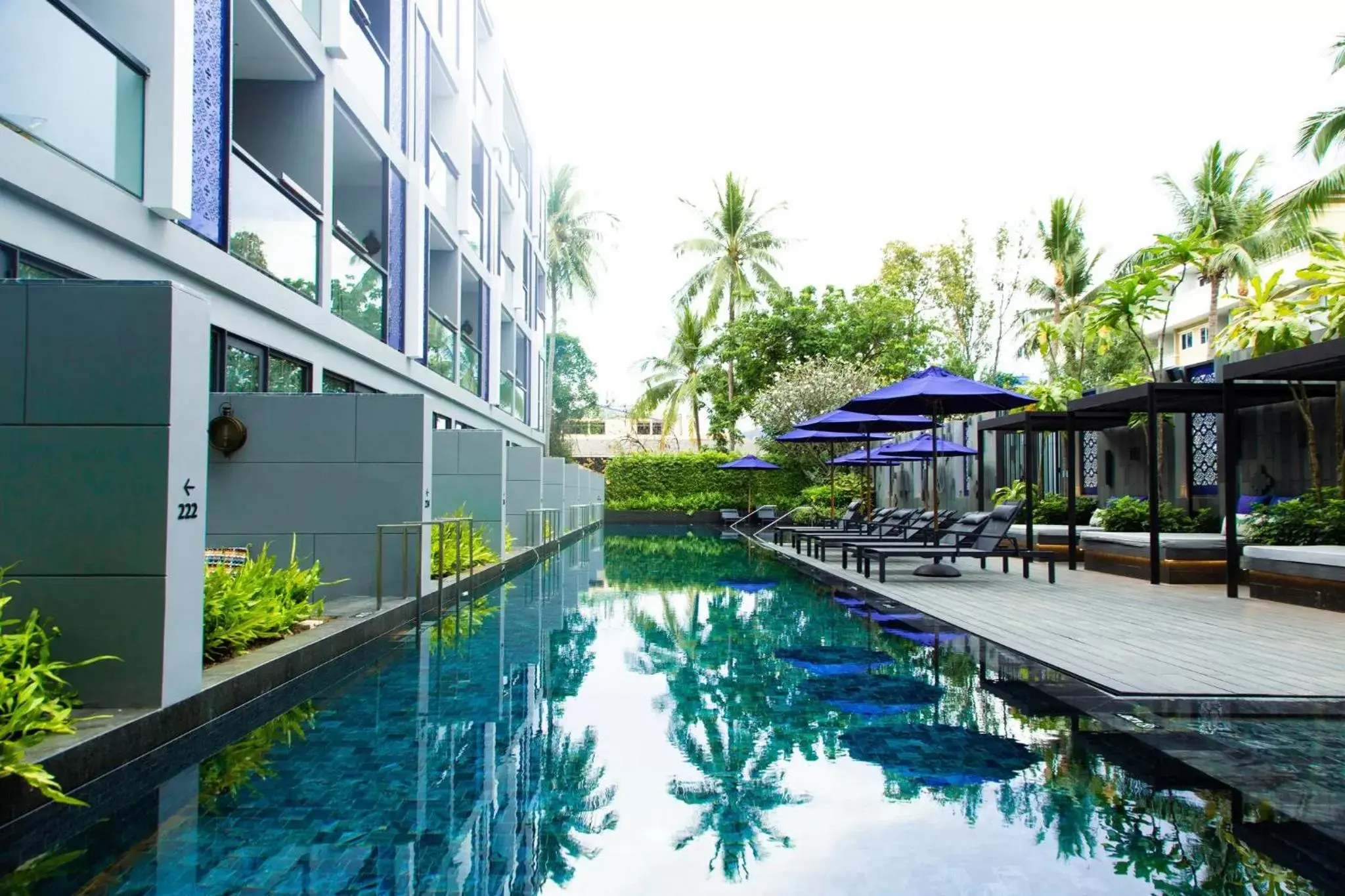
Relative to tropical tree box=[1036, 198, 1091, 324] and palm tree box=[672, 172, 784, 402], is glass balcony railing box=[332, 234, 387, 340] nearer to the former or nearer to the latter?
palm tree box=[672, 172, 784, 402]

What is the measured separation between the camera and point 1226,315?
39344 mm

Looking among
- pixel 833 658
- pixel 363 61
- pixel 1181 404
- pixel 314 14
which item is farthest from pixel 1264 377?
pixel 363 61

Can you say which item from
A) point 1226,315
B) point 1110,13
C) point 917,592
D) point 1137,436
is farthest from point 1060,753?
point 1226,315

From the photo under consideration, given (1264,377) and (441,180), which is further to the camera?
(441,180)

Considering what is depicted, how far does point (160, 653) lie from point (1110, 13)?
58.3 ft

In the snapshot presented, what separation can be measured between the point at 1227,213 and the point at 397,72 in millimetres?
29820

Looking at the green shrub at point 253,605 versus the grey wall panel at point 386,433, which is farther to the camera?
the grey wall panel at point 386,433

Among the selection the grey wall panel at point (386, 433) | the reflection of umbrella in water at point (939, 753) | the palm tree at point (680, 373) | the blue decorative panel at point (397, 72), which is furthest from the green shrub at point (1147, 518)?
the palm tree at point (680, 373)

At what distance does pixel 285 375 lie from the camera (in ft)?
35.3

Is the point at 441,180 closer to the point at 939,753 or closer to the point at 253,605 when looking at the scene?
the point at 253,605

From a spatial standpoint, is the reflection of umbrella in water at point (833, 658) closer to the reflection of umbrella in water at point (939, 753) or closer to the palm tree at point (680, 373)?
the reflection of umbrella in water at point (939, 753)

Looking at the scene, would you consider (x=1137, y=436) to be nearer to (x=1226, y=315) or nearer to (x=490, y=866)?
(x=490, y=866)

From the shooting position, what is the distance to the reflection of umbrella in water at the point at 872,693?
5598mm

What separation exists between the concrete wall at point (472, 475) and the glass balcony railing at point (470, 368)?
5.48m
